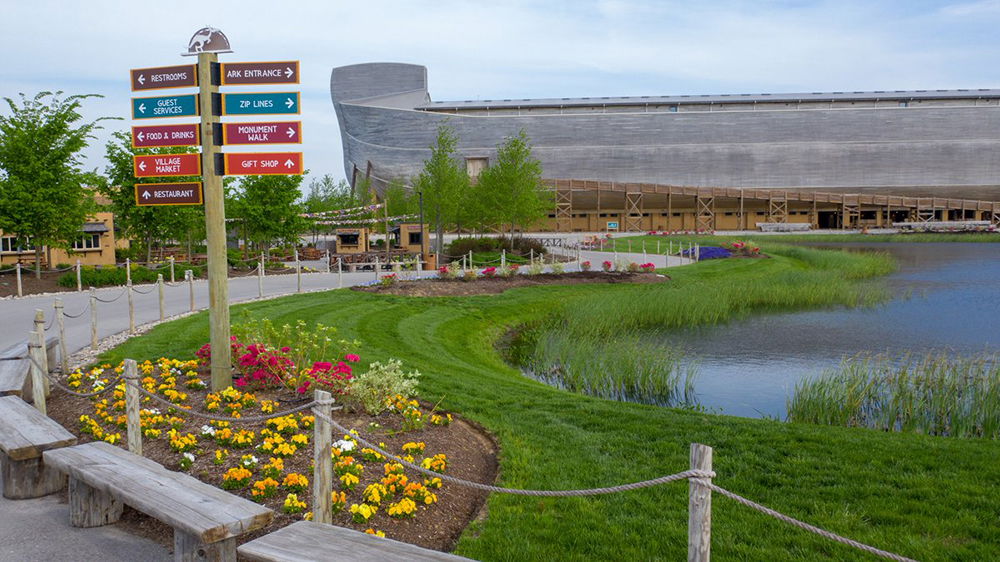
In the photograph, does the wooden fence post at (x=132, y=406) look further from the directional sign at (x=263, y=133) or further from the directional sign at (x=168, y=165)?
the directional sign at (x=263, y=133)

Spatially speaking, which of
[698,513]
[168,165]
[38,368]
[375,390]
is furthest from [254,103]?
[698,513]

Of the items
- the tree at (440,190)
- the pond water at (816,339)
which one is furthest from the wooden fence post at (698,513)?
the tree at (440,190)

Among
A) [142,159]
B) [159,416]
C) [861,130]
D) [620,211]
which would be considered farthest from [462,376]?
[861,130]

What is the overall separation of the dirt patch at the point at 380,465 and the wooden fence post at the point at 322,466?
31cm

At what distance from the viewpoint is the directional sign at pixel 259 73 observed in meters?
7.46

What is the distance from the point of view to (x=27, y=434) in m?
5.94

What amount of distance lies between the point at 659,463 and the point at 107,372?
775 cm

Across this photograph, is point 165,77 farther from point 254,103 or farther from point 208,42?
point 254,103

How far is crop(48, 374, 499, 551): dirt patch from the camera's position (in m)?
5.14

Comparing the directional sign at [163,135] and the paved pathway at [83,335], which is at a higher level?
the directional sign at [163,135]

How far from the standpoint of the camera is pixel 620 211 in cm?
7556

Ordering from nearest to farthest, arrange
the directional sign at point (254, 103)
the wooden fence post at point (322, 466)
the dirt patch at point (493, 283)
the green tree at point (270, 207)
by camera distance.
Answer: the wooden fence post at point (322, 466), the directional sign at point (254, 103), the dirt patch at point (493, 283), the green tree at point (270, 207)

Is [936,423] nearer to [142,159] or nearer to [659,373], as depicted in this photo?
[659,373]

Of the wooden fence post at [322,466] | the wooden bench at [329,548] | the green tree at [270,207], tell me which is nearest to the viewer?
the wooden bench at [329,548]
